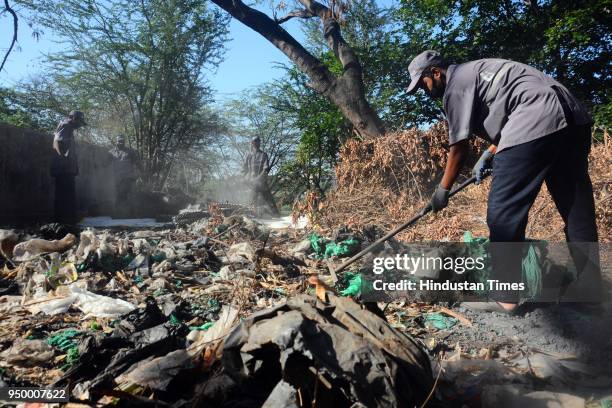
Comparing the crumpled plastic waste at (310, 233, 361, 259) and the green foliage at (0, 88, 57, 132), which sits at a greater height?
the green foliage at (0, 88, 57, 132)

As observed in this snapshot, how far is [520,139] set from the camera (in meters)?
2.57

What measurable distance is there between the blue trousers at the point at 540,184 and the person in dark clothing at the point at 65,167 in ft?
26.8

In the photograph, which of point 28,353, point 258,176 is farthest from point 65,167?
point 28,353

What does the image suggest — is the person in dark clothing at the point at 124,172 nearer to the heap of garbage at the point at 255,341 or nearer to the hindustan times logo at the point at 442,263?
the heap of garbage at the point at 255,341

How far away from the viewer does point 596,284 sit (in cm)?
277

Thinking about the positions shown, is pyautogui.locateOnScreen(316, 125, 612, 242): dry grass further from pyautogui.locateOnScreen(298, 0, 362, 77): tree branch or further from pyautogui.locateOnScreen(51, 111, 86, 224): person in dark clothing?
pyautogui.locateOnScreen(51, 111, 86, 224): person in dark clothing

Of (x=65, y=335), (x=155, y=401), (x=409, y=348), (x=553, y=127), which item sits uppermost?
(x=553, y=127)

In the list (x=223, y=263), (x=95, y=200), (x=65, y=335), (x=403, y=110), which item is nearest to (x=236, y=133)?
(x=95, y=200)

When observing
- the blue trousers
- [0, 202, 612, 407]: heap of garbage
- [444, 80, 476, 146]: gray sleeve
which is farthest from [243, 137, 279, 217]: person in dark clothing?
the blue trousers

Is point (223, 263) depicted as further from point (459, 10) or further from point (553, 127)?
point (459, 10)

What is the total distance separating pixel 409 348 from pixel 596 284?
188 cm

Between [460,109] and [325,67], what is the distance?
547 centimetres

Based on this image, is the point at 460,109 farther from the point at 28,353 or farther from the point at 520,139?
the point at 28,353

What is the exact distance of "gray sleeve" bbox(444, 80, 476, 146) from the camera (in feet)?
9.01
